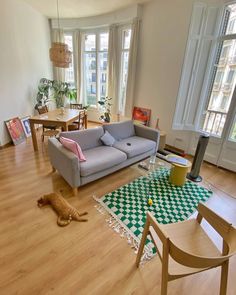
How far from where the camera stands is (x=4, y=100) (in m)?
3.76

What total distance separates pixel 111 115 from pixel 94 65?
1.79m

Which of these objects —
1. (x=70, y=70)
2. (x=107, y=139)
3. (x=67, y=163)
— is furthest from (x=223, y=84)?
(x=70, y=70)

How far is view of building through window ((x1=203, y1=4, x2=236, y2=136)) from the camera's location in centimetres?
297

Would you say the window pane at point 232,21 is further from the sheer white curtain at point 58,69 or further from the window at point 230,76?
the sheer white curtain at point 58,69

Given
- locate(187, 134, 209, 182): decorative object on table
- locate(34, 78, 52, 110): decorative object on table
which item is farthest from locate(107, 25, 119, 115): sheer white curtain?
locate(187, 134, 209, 182): decorative object on table

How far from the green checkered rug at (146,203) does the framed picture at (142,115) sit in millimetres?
1999

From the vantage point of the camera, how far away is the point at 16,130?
13.3 ft

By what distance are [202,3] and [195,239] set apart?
3579 mm

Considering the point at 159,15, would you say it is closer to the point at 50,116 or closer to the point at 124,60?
the point at 124,60

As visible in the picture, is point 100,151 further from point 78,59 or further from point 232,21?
point 78,59

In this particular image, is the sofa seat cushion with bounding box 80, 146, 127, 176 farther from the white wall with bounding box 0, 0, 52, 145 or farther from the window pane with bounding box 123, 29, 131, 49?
the window pane with bounding box 123, 29, 131, 49

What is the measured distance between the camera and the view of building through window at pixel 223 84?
117 inches

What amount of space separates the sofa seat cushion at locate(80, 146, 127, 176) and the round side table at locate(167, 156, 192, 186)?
31.5 inches

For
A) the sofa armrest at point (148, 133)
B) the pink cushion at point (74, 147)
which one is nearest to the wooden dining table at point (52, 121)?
the pink cushion at point (74, 147)
